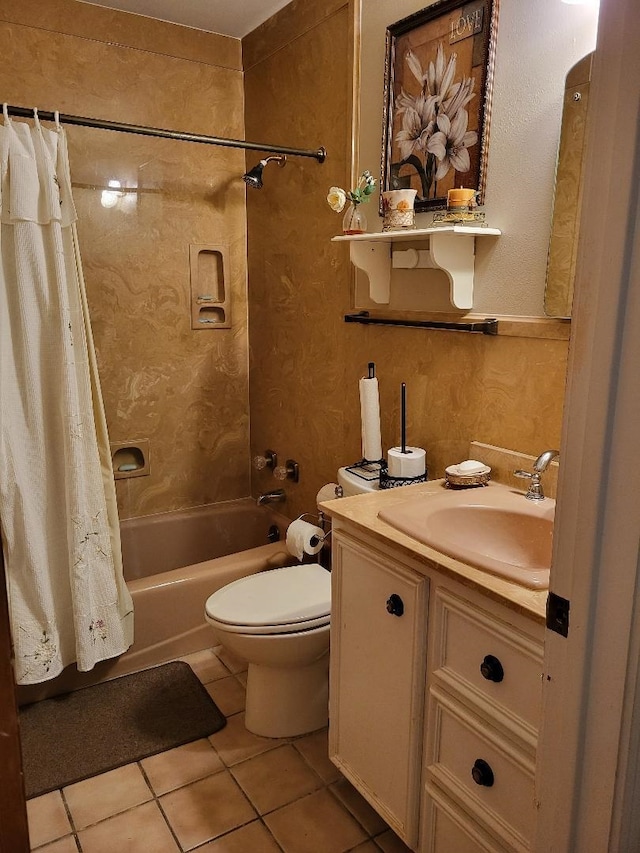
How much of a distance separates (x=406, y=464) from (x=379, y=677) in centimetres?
60

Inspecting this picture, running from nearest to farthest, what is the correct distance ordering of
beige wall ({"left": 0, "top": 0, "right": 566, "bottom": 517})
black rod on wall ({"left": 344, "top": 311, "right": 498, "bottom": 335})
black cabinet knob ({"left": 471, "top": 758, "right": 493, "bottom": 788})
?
black cabinet knob ({"left": 471, "top": 758, "right": 493, "bottom": 788}) < black rod on wall ({"left": 344, "top": 311, "right": 498, "bottom": 335}) < beige wall ({"left": 0, "top": 0, "right": 566, "bottom": 517})

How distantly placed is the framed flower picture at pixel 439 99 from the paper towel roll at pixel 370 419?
56 cm

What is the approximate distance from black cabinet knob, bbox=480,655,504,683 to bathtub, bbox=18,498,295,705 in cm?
137

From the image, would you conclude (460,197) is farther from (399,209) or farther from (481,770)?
(481,770)

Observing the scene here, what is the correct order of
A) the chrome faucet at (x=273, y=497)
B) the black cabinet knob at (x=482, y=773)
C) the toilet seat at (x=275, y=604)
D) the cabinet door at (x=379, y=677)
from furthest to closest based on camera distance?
the chrome faucet at (x=273, y=497), the toilet seat at (x=275, y=604), the cabinet door at (x=379, y=677), the black cabinet knob at (x=482, y=773)

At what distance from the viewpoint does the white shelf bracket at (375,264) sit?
2045 millimetres

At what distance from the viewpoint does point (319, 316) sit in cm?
250

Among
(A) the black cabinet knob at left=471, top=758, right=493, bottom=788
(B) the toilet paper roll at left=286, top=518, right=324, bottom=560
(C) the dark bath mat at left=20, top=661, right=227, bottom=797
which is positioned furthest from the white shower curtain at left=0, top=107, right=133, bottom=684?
(A) the black cabinet knob at left=471, top=758, right=493, bottom=788

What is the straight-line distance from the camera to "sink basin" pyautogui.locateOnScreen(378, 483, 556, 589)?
1.49 meters

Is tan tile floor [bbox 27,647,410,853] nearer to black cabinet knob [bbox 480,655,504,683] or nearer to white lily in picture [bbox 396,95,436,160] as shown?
black cabinet knob [bbox 480,655,504,683]

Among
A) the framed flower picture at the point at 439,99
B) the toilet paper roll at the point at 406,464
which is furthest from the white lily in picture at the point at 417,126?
the toilet paper roll at the point at 406,464

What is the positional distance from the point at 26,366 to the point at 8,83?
3.97 ft

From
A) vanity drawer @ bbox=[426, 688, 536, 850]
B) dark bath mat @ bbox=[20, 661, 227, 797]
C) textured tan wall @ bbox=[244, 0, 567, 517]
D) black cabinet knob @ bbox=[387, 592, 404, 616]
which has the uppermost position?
textured tan wall @ bbox=[244, 0, 567, 517]

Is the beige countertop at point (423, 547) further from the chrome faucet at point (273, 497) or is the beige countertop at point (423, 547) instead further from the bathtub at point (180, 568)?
the chrome faucet at point (273, 497)
